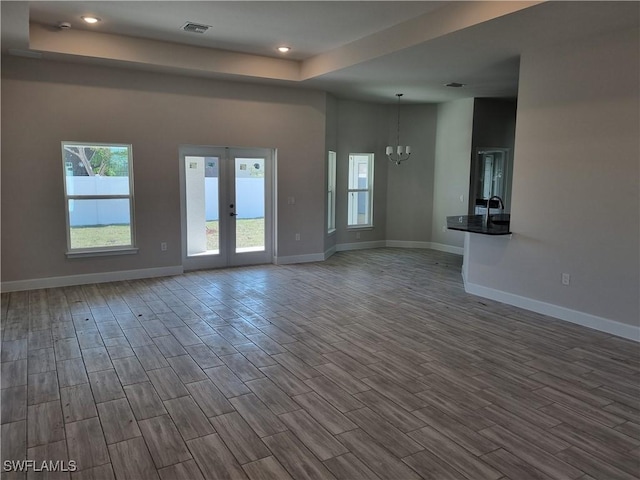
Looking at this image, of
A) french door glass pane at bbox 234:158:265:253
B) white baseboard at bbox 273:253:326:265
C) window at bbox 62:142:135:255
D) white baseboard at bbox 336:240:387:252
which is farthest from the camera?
white baseboard at bbox 336:240:387:252

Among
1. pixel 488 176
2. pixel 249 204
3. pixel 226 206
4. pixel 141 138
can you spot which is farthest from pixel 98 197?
pixel 488 176

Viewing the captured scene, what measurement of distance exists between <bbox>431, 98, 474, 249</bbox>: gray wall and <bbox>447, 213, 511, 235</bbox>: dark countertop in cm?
226

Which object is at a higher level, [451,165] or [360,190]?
[451,165]

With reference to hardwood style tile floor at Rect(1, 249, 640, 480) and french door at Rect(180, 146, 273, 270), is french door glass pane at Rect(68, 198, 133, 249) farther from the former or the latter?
hardwood style tile floor at Rect(1, 249, 640, 480)

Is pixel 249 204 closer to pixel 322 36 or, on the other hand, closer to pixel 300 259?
pixel 300 259

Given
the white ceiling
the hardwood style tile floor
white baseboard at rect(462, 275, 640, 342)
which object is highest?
the white ceiling

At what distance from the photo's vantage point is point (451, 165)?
8.79m

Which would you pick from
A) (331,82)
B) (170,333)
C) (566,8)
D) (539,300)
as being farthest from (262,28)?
(539,300)

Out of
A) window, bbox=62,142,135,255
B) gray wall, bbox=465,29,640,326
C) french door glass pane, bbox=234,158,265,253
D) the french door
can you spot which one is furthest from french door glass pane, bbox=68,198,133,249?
gray wall, bbox=465,29,640,326

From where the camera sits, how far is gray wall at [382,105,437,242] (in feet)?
29.8

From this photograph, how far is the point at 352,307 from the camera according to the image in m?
5.19

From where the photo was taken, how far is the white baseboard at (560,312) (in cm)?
427

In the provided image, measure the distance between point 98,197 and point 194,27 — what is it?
2.62 meters

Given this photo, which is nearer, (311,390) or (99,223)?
(311,390)
